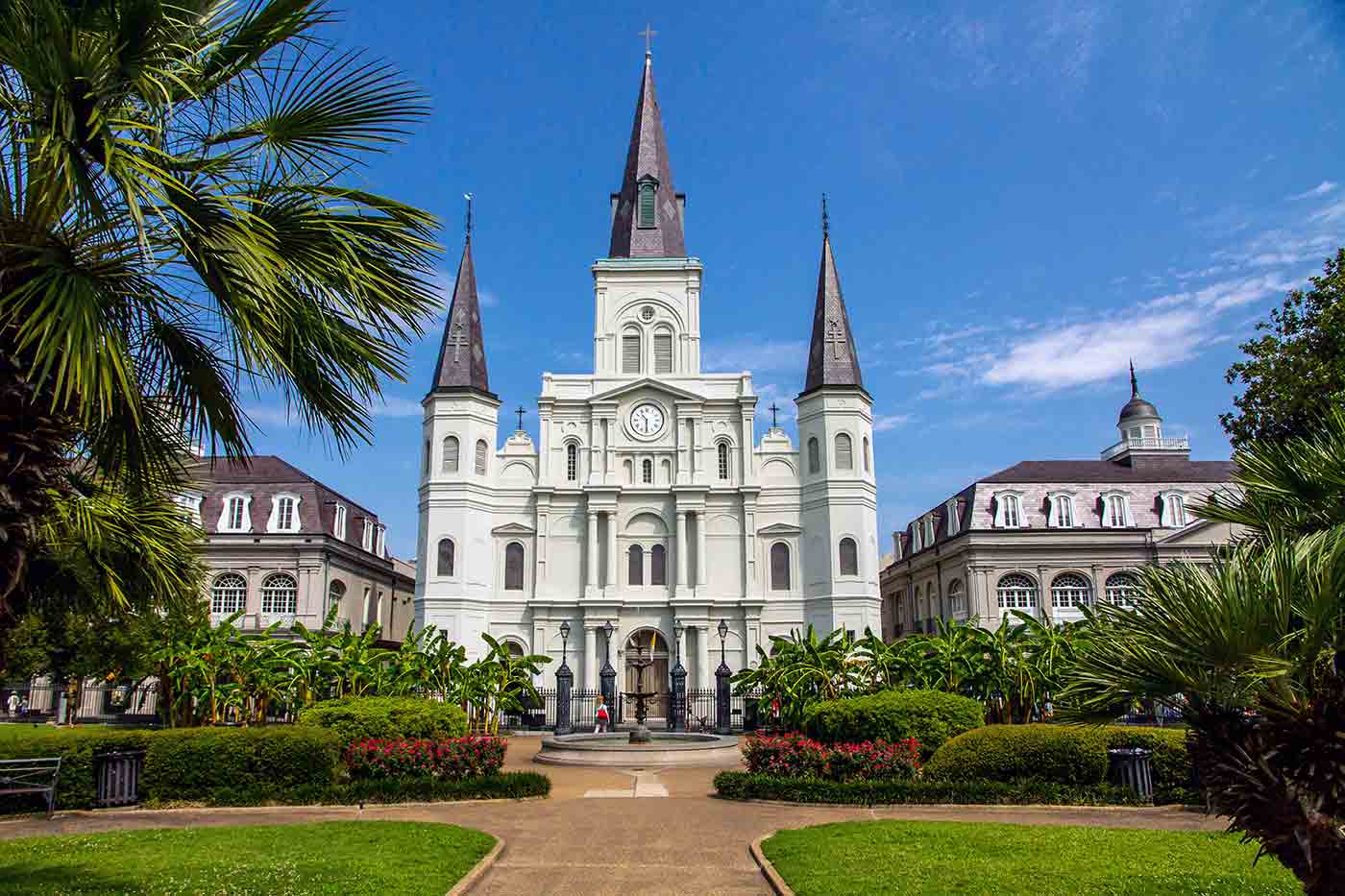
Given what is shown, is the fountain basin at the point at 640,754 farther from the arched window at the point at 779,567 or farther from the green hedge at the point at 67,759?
the arched window at the point at 779,567

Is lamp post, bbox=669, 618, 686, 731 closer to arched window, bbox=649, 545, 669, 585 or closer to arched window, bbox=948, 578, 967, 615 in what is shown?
arched window, bbox=649, 545, 669, 585

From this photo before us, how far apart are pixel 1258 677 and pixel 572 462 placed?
1576 inches

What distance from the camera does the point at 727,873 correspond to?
10141mm

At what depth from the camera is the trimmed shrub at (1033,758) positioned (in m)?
14.9

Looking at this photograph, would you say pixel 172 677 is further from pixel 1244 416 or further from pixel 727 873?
pixel 1244 416

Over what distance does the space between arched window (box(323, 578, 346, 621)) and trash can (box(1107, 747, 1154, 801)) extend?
1523 inches

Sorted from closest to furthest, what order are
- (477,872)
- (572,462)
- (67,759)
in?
1. (477,872)
2. (67,759)
3. (572,462)

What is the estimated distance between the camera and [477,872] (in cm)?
989

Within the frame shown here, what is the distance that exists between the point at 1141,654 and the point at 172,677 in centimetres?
2266

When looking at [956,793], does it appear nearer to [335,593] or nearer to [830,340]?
[830,340]

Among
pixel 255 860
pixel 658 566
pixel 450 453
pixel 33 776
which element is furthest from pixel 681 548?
pixel 255 860

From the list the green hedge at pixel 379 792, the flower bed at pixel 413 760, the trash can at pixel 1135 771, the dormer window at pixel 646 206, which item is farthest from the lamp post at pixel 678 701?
the dormer window at pixel 646 206

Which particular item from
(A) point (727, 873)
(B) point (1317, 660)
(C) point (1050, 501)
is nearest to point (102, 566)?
(A) point (727, 873)

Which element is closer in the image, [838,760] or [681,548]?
[838,760]
